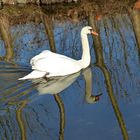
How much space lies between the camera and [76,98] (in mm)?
10719

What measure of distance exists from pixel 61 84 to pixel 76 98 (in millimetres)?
1120

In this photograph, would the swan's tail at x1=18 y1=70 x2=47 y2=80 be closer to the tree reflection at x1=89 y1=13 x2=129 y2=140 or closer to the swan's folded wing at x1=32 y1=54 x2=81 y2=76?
the swan's folded wing at x1=32 y1=54 x2=81 y2=76

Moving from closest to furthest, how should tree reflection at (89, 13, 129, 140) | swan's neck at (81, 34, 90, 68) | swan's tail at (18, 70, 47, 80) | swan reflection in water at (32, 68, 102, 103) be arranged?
tree reflection at (89, 13, 129, 140) → swan reflection in water at (32, 68, 102, 103) → swan's tail at (18, 70, 47, 80) → swan's neck at (81, 34, 90, 68)

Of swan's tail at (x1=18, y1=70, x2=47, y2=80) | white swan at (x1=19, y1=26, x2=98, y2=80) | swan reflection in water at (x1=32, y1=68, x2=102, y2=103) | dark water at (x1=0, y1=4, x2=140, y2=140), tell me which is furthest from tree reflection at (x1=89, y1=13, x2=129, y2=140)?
swan's tail at (x1=18, y1=70, x2=47, y2=80)

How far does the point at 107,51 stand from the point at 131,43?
2.87 feet

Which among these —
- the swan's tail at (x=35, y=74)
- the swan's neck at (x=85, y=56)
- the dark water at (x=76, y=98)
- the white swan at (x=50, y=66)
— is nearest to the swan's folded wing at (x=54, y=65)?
the white swan at (x=50, y=66)

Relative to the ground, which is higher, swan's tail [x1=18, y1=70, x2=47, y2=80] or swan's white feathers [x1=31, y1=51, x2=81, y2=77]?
swan's white feathers [x1=31, y1=51, x2=81, y2=77]

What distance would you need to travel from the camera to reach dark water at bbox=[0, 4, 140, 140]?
9117mm

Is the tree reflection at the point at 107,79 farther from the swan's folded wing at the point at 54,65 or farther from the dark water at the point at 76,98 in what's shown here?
the swan's folded wing at the point at 54,65

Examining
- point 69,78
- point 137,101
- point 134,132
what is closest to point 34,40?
point 69,78

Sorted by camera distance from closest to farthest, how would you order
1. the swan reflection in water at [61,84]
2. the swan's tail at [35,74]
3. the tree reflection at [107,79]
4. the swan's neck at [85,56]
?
the tree reflection at [107,79] → the swan reflection in water at [61,84] → the swan's tail at [35,74] → the swan's neck at [85,56]

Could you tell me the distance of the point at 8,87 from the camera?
37.3 ft

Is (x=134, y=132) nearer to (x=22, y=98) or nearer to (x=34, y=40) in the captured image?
(x=22, y=98)

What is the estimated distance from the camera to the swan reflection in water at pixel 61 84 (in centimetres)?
1092
